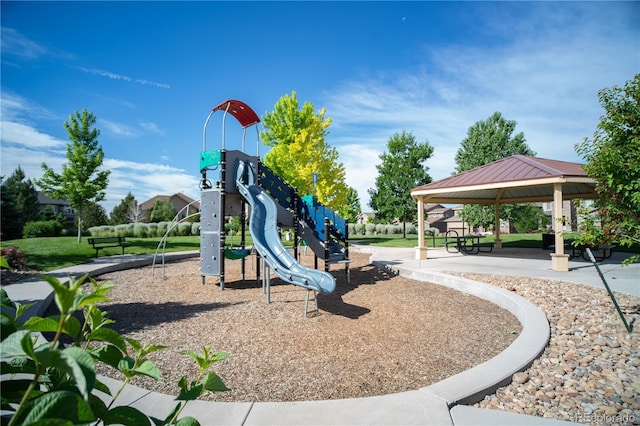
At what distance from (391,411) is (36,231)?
3665 cm

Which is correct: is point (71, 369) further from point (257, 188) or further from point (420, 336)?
point (257, 188)

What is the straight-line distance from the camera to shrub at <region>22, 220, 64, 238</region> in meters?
28.8

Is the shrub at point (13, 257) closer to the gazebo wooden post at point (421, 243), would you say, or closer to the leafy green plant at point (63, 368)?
the leafy green plant at point (63, 368)

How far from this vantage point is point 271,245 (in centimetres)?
785

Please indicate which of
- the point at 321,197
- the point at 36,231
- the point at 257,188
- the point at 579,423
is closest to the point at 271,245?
the point at 257,188

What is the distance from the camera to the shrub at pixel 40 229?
94.6ft

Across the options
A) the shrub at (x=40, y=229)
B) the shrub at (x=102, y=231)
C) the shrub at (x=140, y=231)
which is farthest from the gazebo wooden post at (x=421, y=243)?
the shrub at (x=40, y=229)

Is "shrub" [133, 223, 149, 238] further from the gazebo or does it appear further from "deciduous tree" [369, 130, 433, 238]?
the gazebo

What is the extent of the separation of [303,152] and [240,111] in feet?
36.4

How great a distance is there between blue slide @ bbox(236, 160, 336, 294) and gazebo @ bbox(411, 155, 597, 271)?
7381mm

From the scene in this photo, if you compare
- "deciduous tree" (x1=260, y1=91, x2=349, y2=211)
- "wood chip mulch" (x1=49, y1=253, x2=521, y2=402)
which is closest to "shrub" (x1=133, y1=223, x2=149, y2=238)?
"deciduous tree" (x1=260, y1=91, x2=349, y2=211)

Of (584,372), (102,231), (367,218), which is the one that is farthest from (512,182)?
(367,218)

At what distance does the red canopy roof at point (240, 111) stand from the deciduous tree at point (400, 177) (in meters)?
20.2

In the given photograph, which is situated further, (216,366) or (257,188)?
(257,188)
